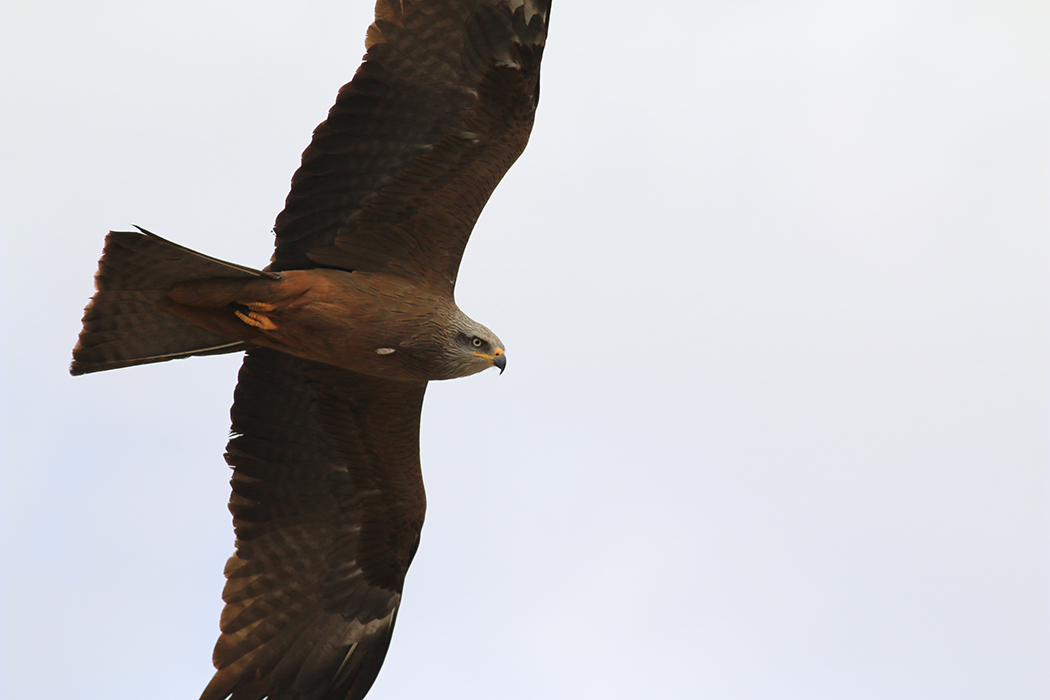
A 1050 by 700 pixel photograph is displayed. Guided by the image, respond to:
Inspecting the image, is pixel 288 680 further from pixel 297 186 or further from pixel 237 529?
pixel 297 186

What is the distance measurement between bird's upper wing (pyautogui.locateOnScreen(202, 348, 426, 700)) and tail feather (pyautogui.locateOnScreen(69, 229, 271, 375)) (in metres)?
0.93

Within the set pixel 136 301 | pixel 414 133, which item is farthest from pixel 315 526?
pixel 414 133

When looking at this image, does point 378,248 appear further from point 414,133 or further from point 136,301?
point 136,301

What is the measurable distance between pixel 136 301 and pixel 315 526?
7.95 ft

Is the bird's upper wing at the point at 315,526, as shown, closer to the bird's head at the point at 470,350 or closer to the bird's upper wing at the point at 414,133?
the bird's head at the point at 470,350

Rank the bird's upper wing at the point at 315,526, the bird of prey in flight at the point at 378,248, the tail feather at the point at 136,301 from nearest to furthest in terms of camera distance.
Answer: the tail feather at the point at 136,301 < the bird of prey in flight at the point at 378,248 < the bird's upper wing at the point at 315,526

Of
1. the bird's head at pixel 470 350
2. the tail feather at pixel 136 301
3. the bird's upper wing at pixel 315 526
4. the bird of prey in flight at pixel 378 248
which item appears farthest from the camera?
the bird's upper wing at pixel 315 526

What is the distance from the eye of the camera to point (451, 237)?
24.4ft

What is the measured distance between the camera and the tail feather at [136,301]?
22.2ft

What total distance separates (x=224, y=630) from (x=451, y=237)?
3.52 metres

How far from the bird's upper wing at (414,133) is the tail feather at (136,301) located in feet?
2.06

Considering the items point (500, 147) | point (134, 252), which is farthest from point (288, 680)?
point (500, 147)

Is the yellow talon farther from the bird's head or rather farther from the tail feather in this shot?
the bird's head

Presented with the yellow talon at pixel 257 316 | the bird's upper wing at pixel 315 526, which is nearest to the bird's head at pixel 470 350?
the bird's upper wing at pixel 315 526
